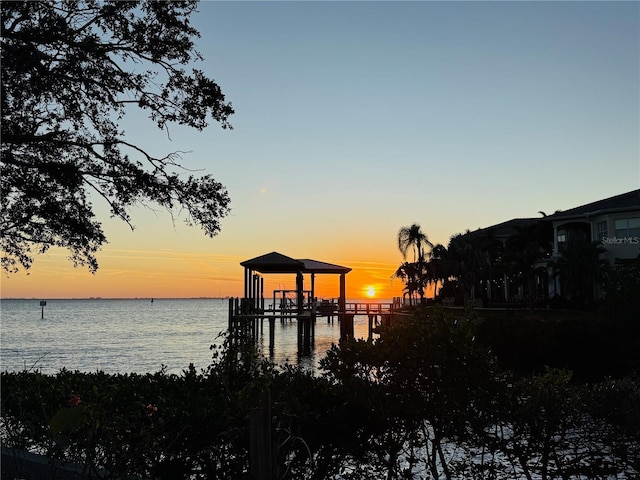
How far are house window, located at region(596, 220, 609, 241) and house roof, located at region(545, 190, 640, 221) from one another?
0.92m

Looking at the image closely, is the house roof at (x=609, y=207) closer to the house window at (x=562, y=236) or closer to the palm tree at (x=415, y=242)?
the house window at (x=562, y=236)

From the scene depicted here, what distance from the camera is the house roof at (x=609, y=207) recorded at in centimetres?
4053

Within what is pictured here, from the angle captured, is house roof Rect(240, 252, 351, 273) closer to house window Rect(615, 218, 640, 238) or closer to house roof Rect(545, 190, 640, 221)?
house roof Rect(545, 190, 640, 221)


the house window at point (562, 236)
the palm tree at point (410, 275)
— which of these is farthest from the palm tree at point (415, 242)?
the house window at point (562, 236)

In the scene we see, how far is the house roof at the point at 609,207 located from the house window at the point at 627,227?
960 millimetres

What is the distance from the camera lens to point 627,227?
134 ft

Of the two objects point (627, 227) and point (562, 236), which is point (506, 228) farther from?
point (627, 227)

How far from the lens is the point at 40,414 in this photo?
22.6ft

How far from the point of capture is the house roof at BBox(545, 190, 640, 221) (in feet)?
133

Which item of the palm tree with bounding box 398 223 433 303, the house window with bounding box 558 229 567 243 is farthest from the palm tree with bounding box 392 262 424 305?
the house window with bounding box 558 229 567 243

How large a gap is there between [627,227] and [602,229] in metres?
2.81

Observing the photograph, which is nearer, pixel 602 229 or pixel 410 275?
pixel 602 229

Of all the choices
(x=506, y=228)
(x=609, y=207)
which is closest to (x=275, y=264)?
(x=609, y=207)

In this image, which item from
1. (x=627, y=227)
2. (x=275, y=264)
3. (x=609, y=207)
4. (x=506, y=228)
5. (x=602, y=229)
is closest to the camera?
(x=275, y=264)
